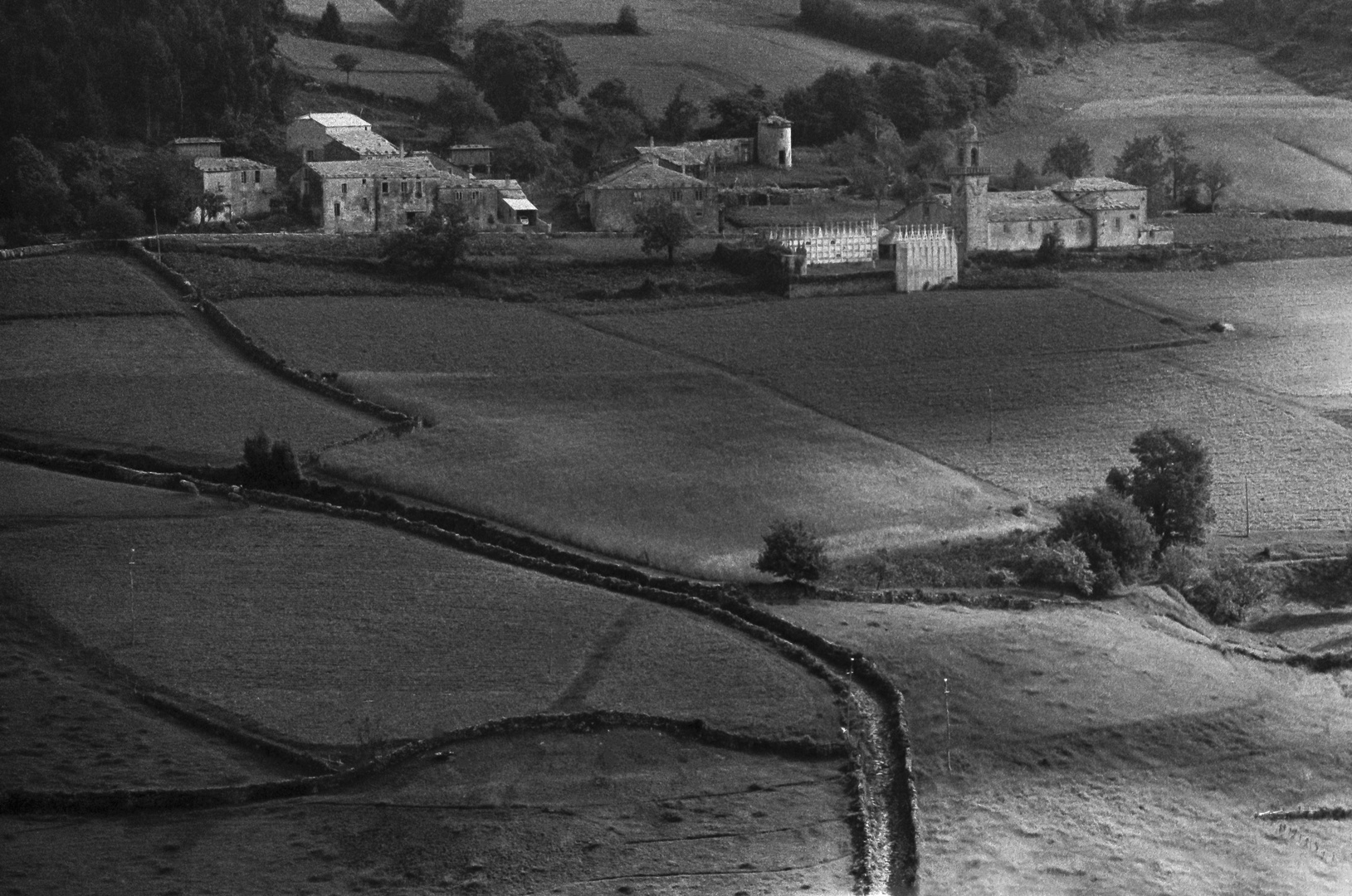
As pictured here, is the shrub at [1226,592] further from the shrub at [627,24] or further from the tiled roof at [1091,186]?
the shrub at [627,24]

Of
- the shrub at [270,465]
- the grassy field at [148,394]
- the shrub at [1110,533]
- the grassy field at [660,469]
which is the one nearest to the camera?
the shrub at [270,465]

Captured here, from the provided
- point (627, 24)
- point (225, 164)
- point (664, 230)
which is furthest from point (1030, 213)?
point (627, 24)

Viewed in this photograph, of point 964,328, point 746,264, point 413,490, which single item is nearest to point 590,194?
point 746,264

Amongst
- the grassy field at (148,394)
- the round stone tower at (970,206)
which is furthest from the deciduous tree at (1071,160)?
the grassy field at (148,394)

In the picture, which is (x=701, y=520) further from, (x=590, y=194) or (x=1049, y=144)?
(x=1049, y=144)

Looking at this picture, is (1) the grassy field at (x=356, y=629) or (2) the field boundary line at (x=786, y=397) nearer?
(1) the grassy field at (x=356, y=629)

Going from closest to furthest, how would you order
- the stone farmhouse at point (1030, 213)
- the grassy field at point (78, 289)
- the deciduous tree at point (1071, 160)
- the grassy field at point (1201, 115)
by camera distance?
1. the grassy field at point (78, 289)
2. the stone farmhouse at point (1030, 213)
3. the deciduous tree at point (1071, 160)
4. the grassy field at point (1201, 115)

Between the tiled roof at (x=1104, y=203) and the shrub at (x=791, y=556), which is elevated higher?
the tiled roof at (x=1104, y=203)

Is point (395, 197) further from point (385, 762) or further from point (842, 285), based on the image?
point (385, 762)
